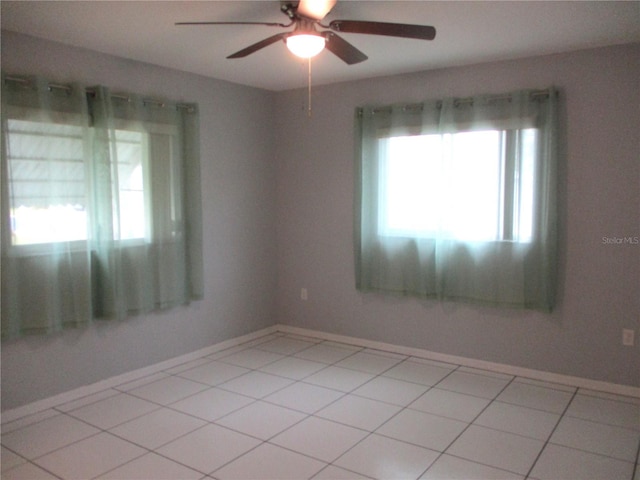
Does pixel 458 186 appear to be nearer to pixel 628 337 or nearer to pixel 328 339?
pixel 628 337

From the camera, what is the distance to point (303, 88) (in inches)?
189

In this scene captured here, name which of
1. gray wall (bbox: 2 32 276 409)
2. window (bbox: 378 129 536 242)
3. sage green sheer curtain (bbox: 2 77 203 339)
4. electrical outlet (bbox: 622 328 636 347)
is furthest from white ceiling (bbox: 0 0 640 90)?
electrical outlet (bbox: 622 328 636 347)

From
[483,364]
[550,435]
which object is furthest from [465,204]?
[550,435]

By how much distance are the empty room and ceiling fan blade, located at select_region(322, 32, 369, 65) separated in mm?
32

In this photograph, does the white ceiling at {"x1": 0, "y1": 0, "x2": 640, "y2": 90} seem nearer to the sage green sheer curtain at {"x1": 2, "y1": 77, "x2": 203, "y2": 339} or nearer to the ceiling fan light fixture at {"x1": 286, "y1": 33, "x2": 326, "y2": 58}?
the ceiling fan light fixture at {"x1": 286, "y1": 33, "x2": 326, "y2": 58}

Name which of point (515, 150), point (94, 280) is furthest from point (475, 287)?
point (94, 280)

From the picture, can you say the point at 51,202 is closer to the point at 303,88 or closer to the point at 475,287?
the point at 303,88

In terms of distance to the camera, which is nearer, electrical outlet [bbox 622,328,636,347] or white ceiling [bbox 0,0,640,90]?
white ceiling [bbox 0,0,640,90]

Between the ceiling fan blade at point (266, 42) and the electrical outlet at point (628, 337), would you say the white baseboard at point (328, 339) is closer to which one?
the electrical outlet at point (628, 337)

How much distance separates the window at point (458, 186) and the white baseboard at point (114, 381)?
169 cm

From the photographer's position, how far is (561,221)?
361cm

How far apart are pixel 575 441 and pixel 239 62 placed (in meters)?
3.32

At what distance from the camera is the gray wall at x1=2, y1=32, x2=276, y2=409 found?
3.21 meters

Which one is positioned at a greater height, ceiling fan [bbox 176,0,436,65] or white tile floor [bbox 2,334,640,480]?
ceiling fan [bbox 176,0,436,65]
